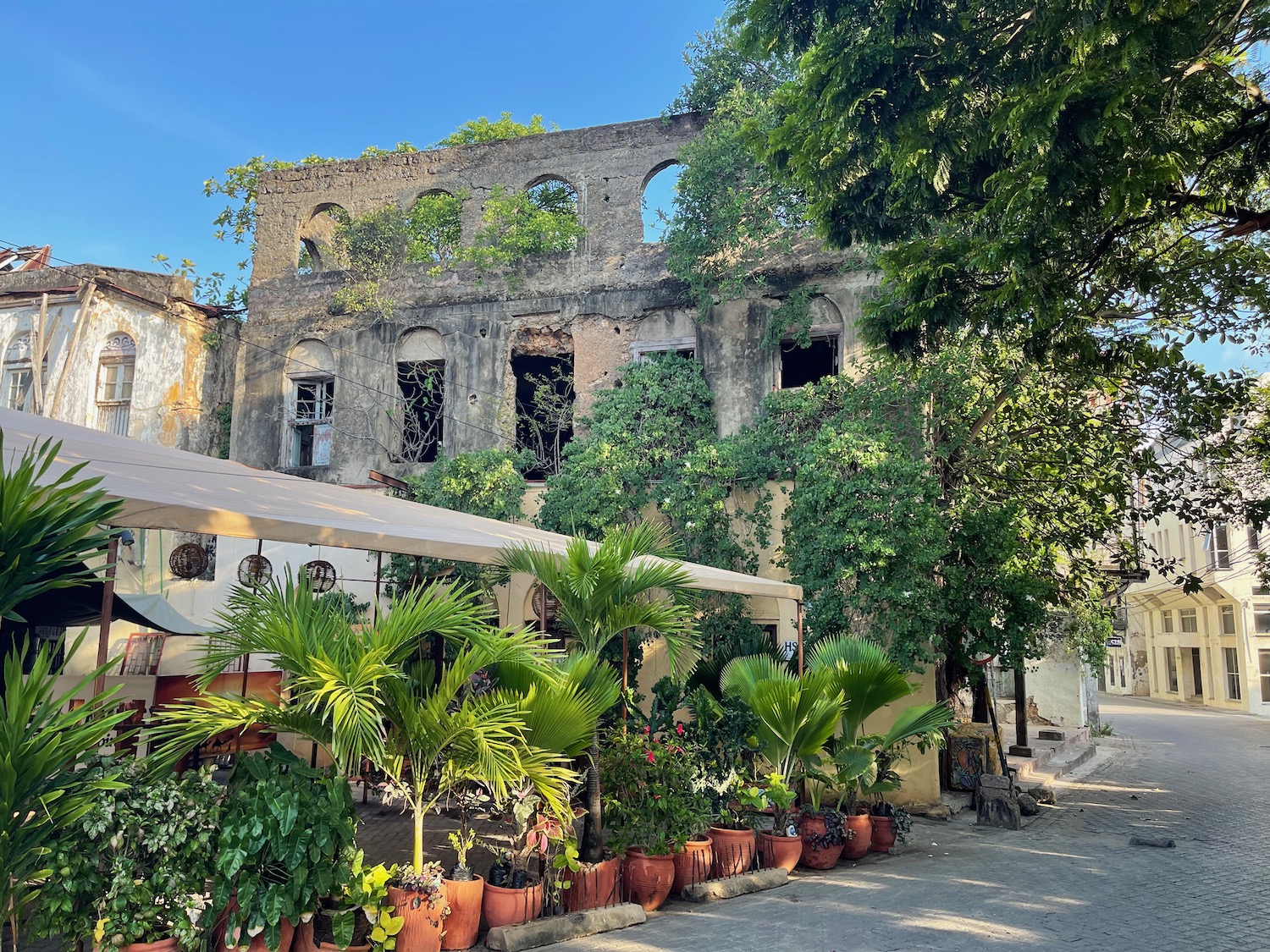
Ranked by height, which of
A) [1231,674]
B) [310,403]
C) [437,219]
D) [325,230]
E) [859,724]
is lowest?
[1231,674]

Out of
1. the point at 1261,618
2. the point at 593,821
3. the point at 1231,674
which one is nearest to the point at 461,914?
the point at 593,821

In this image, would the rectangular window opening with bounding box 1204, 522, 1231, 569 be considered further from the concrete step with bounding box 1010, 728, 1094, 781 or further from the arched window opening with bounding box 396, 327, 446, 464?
the arched window opening with bounding box 396, 327, 446, 464

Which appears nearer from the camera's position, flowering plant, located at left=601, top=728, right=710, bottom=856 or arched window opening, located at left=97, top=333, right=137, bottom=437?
flowering plant, located at left=601, top=728, right=710, bottom=856

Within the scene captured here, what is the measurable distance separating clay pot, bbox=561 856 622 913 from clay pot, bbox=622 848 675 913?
25 cm

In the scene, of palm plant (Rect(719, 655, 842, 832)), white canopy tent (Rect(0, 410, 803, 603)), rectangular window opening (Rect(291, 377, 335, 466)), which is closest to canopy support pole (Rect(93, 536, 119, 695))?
white canopy tent (Rect(0, 410, 803, 603))

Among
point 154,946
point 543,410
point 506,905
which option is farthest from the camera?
point 543,410

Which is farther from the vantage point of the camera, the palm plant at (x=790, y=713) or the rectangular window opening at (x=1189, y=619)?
the rectangular window opening at (x=1189, y=619)

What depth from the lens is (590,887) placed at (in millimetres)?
5969

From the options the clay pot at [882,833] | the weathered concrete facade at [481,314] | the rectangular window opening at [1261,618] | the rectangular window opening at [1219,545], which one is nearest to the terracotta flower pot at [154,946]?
the clay pot at [882,833]

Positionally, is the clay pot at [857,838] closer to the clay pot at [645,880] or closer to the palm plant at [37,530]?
the clay pot at [645,880]

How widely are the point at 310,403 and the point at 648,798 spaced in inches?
476

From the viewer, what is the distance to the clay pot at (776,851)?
7.54m

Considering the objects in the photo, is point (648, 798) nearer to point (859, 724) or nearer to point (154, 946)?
point (859, 724)

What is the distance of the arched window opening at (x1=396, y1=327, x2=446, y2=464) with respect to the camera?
15.4 metres
